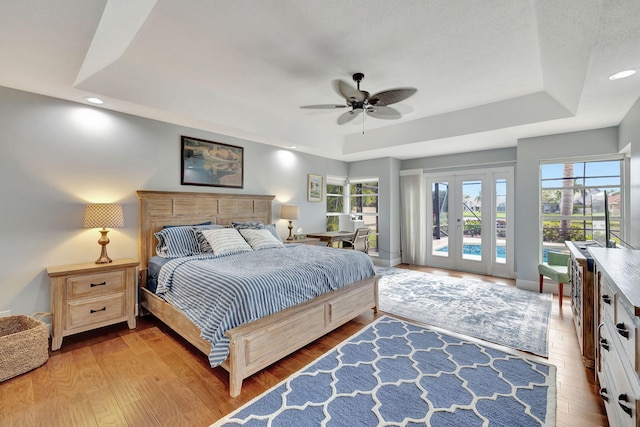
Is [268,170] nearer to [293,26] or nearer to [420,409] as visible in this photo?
[293,26]

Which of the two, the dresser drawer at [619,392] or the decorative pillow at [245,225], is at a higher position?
the decorative pillow at [245,225]

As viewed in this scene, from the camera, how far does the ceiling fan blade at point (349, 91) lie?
2.46 metres

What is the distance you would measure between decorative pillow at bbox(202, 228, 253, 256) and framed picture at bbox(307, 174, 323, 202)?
233cm

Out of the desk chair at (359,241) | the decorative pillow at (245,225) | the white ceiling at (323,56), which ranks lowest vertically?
the desk chair at (359,241)

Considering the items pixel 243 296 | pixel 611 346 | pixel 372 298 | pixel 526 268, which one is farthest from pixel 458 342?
pixel 526 268

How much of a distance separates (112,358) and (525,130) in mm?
5401

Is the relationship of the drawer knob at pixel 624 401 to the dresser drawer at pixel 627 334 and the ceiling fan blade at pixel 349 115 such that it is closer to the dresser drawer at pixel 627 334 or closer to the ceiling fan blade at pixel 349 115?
the dresser drawer at pixel 627 334

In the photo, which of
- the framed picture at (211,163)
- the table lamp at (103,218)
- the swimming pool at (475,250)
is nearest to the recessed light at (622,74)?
the swimming pool at (475,250)

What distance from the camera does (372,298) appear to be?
3.40 meters

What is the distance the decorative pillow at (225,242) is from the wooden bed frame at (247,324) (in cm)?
63

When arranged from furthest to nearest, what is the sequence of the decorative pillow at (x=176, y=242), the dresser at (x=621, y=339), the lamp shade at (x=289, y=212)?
the lamp shade at (x=289, y=212)
the decorative pillow at (x=176, y=242)
the dresser at (x=621, y=339)

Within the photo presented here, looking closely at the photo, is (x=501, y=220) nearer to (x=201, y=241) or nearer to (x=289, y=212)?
(x=289, y=212)

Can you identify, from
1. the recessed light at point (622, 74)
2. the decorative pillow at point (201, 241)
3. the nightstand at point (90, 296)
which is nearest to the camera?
the recessed light at point (622, 74)

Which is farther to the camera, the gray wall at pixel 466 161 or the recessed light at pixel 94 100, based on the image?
the gray wall at pixel 466 161
